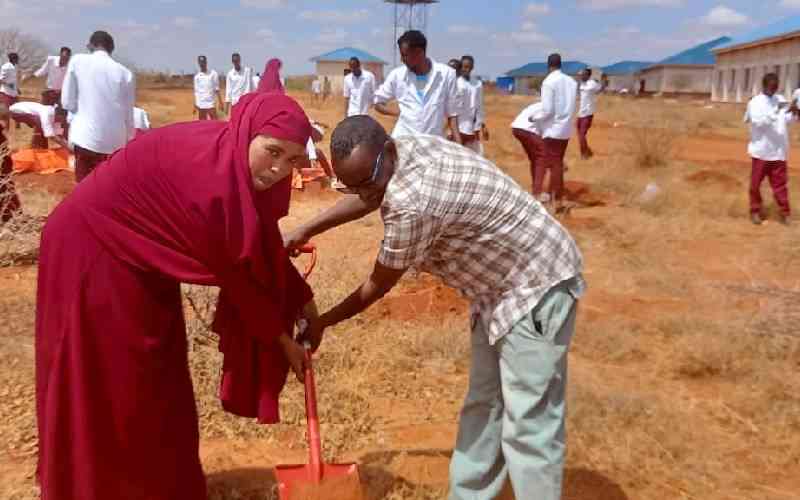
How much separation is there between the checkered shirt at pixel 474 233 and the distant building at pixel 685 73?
158 feet

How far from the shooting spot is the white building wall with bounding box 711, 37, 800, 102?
95.2ft

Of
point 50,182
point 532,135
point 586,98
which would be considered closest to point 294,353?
point 532,135

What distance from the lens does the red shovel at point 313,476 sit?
2367mm

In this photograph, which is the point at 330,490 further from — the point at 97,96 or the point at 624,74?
the point at 624,74

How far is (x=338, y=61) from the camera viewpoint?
4812 cm

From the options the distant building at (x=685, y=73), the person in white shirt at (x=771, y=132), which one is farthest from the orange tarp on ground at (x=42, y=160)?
the distant building at (x=685, y=73)

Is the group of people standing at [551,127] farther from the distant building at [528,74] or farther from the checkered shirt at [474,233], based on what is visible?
the distant building at [528,74]

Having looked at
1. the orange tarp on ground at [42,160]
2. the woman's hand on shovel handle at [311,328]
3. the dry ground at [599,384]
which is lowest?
the dry ground at [599,384]

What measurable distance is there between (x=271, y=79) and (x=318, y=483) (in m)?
1.24

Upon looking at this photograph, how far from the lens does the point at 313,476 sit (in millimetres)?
2408

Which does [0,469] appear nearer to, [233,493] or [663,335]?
[233,493]

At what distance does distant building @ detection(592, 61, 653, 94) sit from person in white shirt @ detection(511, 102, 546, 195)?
51366mm

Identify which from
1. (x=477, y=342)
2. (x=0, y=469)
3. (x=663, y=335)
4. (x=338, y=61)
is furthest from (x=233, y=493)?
(x=338, y=61)

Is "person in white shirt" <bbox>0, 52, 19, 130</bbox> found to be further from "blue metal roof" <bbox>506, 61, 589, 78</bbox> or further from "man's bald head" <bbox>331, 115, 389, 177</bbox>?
"blue metal roof" <bbox>506, 61, 589, 78</bbox>
